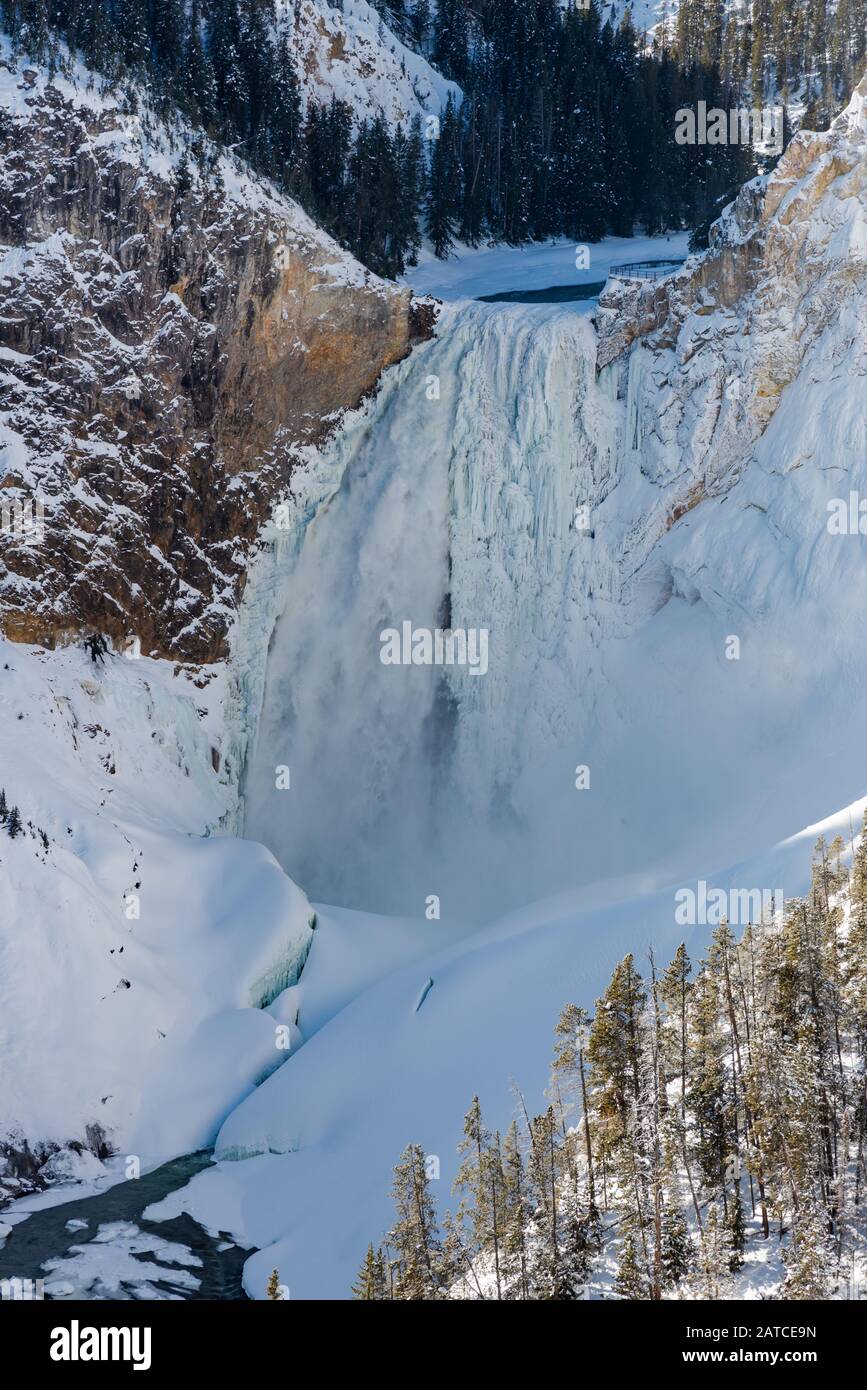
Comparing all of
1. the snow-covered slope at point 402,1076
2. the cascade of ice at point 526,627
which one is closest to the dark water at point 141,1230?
the snow-covered slope at point 402,1076

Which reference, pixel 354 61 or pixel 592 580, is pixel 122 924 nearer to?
pixel 592 580

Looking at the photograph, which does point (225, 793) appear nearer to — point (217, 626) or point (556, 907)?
point (217, 626)

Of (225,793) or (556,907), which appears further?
(225,793)

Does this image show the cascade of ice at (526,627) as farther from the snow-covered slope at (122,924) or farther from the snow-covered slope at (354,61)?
the snow-covered slope at (354,61)

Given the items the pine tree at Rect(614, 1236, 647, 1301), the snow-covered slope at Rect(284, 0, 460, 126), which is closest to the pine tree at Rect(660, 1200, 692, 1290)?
the pine tree at Rect(614, 1236, 647, 1301)

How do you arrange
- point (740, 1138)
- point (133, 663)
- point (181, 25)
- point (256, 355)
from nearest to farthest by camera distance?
1. point (740, 1138)
2. point (133, 663)
3. point (256, 355)
4. point (181, 25)

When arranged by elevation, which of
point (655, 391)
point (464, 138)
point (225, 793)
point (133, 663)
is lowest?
point (225, 793)

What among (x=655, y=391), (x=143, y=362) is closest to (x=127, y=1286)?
(x=143, y=362)

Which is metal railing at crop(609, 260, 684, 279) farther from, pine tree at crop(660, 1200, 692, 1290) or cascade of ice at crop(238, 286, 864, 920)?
pine tree at crop(660, 1200, 692, 1290)
